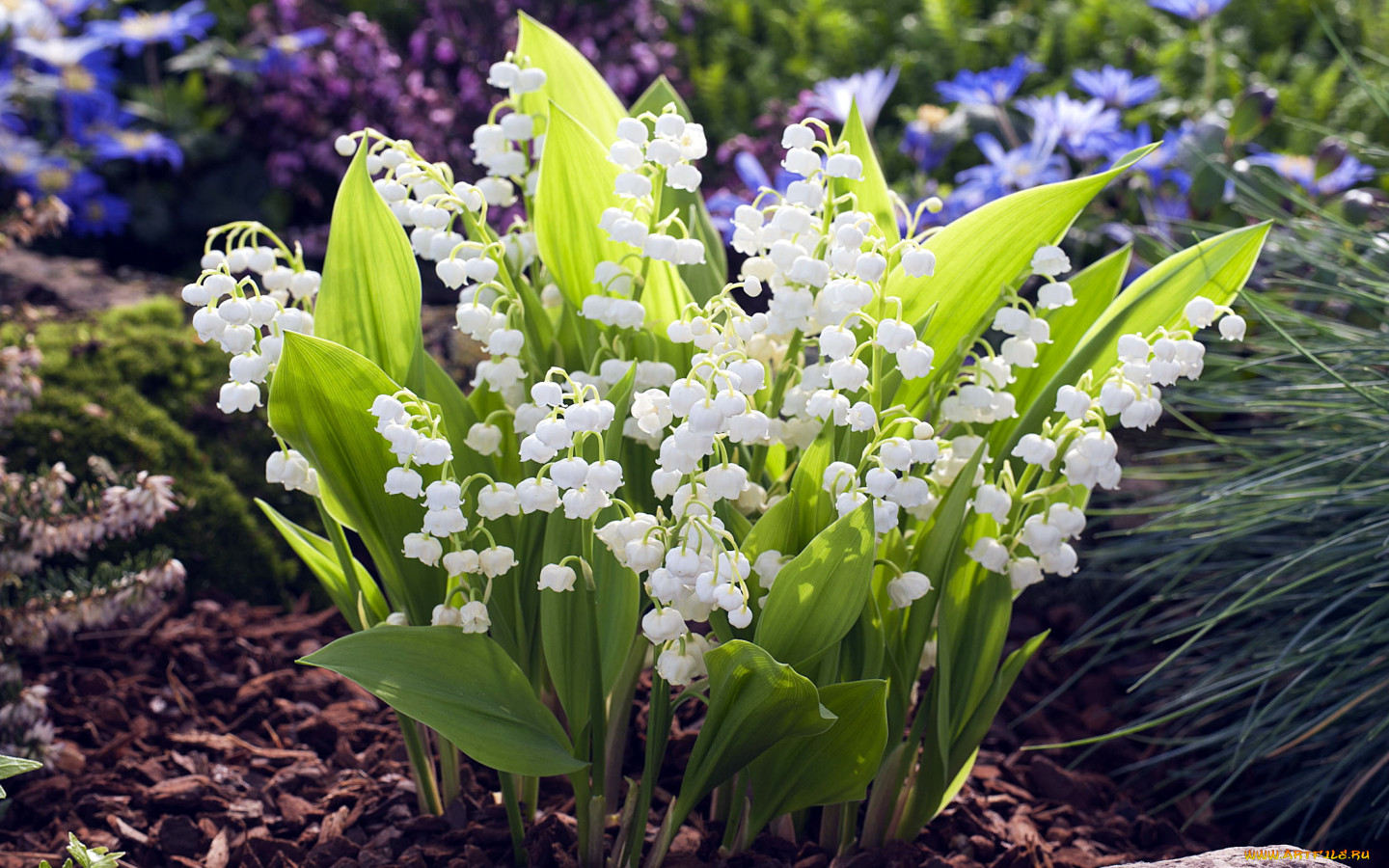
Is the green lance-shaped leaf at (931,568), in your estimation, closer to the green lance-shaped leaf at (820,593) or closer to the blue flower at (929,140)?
the green lance-shaped leaf at (820,593)

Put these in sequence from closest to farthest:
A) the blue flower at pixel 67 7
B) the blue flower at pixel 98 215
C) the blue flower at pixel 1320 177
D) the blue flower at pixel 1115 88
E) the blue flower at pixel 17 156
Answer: the blue flower at pixel 1320 177
the blue flower at pixel 1115 88
the blue flower at pixel 17 156
the blue flower at pixel 98 215
the blue flower at pixel 67 7

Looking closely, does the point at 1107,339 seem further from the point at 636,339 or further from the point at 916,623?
the point at 636,339

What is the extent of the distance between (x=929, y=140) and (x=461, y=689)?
2.29m

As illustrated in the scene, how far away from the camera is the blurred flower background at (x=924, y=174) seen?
6.29ft

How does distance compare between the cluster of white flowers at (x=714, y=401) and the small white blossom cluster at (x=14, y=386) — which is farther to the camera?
the small white blossom cluster at (x=14, y=386)

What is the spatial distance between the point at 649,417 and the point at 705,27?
13.6 ft

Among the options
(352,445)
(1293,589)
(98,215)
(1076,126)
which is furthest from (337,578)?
(98,215)

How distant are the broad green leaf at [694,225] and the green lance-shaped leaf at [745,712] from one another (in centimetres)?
61

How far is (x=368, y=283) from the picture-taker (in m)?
1.38

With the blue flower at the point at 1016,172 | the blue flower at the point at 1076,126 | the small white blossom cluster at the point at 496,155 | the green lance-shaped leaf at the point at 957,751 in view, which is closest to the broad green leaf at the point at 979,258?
the green lance-shaped leaf at the point at 957,751

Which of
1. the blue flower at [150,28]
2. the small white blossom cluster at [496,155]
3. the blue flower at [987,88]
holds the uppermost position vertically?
the blue flower at [150,28]

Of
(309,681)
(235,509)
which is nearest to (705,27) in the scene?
(235,509)

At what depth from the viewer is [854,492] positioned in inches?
45.8

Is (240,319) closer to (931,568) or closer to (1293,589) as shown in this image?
(931,568)
